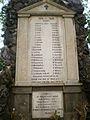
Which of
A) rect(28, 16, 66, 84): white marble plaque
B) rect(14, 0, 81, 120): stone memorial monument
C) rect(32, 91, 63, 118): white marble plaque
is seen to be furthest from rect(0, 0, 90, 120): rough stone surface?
rect(32, 91, 63, 118): white marble plaque

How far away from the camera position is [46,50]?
8.01 m

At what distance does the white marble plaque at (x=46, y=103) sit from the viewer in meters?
7.12

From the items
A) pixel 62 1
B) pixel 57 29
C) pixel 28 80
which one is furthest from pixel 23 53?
pixel 62 1

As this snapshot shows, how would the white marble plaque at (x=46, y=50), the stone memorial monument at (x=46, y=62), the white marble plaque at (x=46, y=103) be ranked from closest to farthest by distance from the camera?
the white marble plaque at (x=46, y=103) < the stone memorial monument at (x=46, y=62) < the white marble plaque at (x=46, y=50)

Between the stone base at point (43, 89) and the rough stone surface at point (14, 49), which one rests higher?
the rough stone surface at point (14, 49)

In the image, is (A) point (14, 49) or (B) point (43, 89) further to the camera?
(A) point (14, 49)

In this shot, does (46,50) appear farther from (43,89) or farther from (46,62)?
(43,89)

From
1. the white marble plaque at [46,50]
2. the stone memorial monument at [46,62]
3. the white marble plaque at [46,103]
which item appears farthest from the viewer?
the white marble plaque at [46,50]

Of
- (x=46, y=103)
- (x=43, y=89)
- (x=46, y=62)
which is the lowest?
(x=46, y=103)

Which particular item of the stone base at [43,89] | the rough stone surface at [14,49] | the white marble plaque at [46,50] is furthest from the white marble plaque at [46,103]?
the rough stone surface at [14,49]

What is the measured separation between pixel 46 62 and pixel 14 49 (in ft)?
4.23

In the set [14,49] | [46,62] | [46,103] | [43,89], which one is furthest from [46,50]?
[46,103]

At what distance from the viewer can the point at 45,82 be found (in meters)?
7.55

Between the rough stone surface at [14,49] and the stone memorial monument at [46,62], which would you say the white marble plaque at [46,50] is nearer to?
the stone memorial monument at [46,62]
